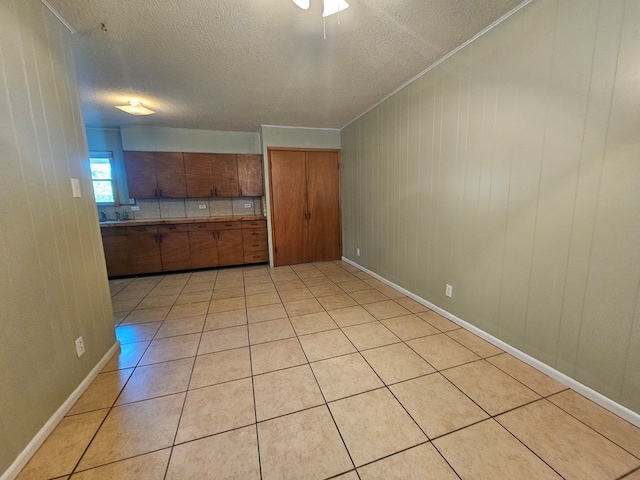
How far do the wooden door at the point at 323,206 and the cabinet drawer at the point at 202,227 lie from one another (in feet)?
5.48

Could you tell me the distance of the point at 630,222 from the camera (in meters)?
1.30

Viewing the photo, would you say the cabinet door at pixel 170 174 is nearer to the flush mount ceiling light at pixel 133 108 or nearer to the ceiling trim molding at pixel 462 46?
the flush mount ceiling light at pixel 133 108

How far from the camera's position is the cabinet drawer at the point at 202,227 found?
4248 mm

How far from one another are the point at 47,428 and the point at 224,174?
152 inches

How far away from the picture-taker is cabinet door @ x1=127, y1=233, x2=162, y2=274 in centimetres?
401

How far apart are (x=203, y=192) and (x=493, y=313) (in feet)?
14.5

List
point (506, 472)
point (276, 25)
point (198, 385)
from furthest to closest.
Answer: point (276, 25), point (198, 385), point (506, 472)

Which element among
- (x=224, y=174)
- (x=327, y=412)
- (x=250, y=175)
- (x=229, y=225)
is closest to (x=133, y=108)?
(x=224, y=174)

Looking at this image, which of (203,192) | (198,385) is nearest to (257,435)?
(198,385)

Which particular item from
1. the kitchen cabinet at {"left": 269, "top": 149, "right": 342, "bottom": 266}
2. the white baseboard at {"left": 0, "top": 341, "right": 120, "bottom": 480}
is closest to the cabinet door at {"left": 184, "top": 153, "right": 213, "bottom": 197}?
the kitchen cabinet at {"left": 269, "top": 149, "right": 342, "bottom": 266}

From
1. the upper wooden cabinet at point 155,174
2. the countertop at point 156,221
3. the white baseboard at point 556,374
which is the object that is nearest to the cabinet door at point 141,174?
the upper wooden cabinet at point 155,174

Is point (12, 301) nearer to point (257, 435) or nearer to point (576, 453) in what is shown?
point (257, 435)

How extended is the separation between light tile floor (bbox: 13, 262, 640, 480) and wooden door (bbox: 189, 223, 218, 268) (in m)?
1.92

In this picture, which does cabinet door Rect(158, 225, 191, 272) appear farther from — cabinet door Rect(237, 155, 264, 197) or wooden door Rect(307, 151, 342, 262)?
wooden door Rect(307, 151, 342, 262)
